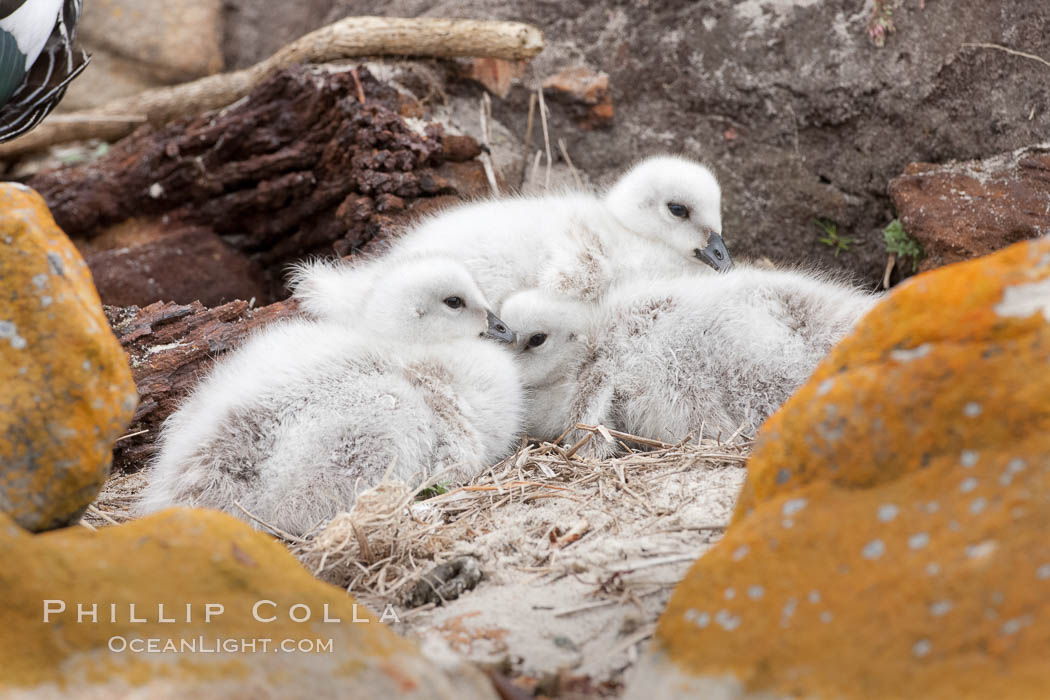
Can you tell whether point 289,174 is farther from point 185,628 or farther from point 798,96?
point 185,628

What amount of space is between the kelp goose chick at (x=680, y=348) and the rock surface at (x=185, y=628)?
165 centimetres

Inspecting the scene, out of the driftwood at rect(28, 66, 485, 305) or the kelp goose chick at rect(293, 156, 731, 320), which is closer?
the kelp goose chick at rect(293, 156, 731, 320)

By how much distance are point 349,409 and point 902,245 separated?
288 cm

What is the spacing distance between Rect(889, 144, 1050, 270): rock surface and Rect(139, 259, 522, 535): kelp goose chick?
208cm

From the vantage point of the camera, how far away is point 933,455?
167 centimetres

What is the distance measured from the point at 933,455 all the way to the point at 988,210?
9.75 feet

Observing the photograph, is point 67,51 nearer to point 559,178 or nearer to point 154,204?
point 154,204

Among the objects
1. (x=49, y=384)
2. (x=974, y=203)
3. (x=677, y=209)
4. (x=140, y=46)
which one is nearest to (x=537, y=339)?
(x=677, y=209)

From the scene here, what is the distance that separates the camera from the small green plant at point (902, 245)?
4488 mm

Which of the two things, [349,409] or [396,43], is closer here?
[349,409]

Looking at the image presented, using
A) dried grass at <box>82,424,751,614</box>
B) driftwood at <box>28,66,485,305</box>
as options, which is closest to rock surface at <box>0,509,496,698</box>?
dried grass at <box>82,424,751,614</box>

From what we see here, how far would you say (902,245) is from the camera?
14.9 ft

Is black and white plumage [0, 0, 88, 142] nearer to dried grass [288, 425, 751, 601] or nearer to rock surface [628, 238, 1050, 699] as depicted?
dried grass [288, 425, 751, 601]

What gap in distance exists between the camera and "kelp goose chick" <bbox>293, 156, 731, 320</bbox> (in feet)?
12.4
